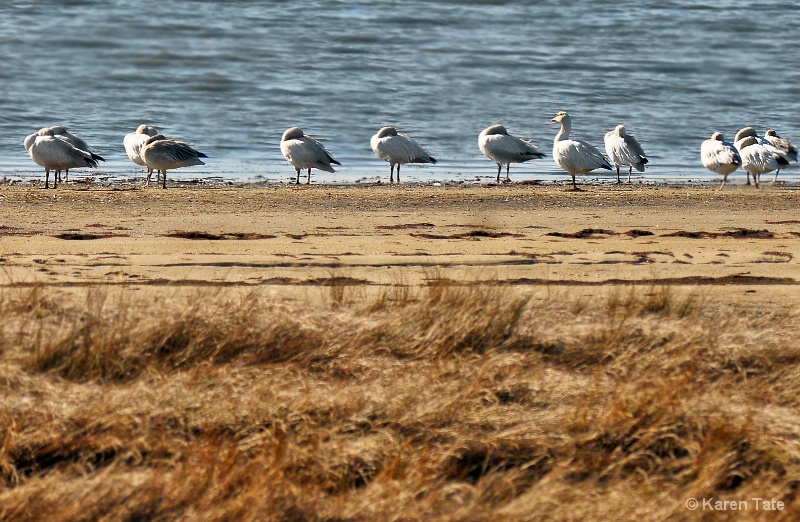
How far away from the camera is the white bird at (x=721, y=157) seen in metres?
15.3

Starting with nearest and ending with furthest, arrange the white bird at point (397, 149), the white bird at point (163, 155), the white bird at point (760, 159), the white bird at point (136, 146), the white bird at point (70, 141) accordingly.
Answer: the white bird at point (163, 155) → the white bird at point (70, 141) → the white bird at point (136, 146) → the white bird at point (760, 159) → the white bird at point (397, 149)

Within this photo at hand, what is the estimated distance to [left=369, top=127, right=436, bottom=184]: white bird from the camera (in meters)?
15.6

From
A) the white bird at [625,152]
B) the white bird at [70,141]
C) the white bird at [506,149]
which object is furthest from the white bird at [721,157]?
the white bird at [70,141]

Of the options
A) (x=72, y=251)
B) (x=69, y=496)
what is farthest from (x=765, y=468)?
(x=72, y=251)

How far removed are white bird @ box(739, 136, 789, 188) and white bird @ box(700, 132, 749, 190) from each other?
11 centimetres

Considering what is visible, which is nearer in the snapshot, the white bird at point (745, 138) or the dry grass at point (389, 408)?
the dry grass at point (389, 408)

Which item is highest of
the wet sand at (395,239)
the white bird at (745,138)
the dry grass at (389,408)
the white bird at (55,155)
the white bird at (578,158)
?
the white bird at (745,138)

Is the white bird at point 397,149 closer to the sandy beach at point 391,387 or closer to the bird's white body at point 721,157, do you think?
the bird's white body at point 721,157

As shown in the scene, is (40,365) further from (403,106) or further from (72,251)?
(403,106)

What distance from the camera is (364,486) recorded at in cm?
446

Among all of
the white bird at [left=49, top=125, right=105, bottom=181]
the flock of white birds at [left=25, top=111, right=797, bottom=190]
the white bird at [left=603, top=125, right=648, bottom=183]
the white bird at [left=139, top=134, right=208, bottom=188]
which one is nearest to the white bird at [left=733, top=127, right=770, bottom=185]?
the flock of white birds at [left=25, top=111, right=797, bottom=190]

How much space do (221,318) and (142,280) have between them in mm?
1491

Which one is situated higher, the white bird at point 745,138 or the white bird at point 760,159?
the white bird at point 745,138

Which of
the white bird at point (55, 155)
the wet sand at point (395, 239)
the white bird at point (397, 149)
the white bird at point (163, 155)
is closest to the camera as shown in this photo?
the wet sand at point (395, 239)
